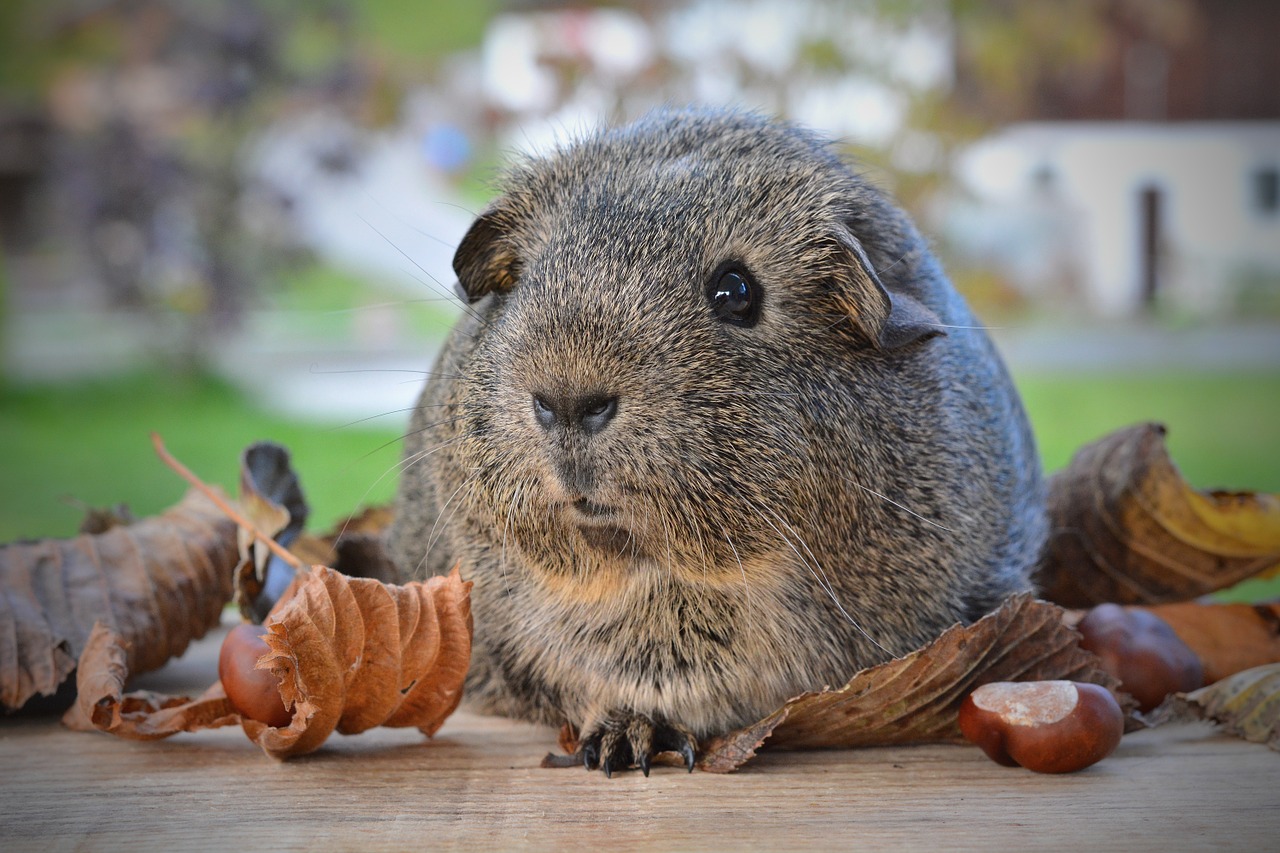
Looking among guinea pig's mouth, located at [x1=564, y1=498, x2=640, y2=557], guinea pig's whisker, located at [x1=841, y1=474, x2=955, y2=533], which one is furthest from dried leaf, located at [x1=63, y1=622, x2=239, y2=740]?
guinea pig's whisker, located at [x1=841, y1=474, x2=955, y2=533]

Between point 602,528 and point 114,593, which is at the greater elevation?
point 602,528


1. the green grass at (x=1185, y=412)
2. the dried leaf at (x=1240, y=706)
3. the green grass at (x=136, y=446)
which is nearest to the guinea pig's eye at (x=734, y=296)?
the dried leaf at (x=1240, y=706)

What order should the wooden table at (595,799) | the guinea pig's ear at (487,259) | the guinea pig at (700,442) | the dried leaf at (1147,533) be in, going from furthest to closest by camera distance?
the dried leaf at (1147,533), the guinea pig's ear at (487,259), the guinea pig at (700,442), the wooden table at (595,799)

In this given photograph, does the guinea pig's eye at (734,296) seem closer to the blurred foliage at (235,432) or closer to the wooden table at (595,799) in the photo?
the wooden table at (595,799)

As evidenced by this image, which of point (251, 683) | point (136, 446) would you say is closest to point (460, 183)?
point (136, 446)

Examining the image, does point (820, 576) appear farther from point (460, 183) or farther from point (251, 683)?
point (460, 183)

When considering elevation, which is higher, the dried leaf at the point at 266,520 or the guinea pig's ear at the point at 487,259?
the guinea pig's ear at the point at 487,259
